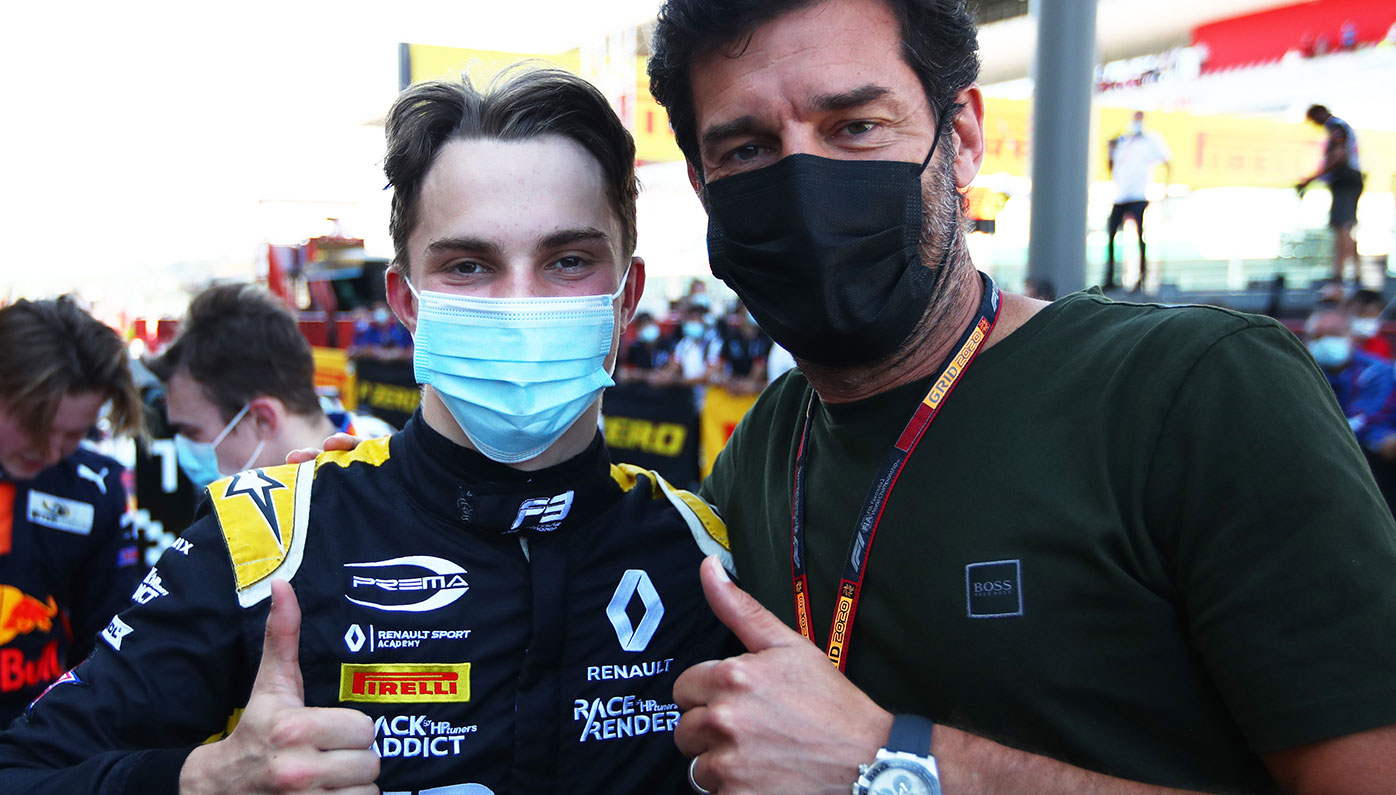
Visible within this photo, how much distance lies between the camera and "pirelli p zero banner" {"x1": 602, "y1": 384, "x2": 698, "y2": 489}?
6777mm

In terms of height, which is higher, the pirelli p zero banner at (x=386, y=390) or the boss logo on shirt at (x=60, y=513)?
the boss logo on shirt at (x=60, y=513)

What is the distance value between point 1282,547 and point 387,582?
1.39 metres

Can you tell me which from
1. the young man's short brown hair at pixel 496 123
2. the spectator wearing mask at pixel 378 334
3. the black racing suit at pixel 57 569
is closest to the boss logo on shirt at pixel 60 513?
the black racing suit at pixel 57 569

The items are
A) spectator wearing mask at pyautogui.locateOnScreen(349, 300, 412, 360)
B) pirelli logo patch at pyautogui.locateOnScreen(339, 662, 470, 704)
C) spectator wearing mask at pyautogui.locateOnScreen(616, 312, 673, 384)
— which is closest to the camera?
pirelli logo patch at pyautogui.locateOnScreen(339, 662, 470, 704)

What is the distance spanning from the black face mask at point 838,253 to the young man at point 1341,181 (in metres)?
11.2

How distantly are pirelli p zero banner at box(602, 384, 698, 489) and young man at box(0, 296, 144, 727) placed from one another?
12.5ft

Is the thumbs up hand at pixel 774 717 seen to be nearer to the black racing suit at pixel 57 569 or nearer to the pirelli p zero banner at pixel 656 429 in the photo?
the black racing suit at pixel 57 569

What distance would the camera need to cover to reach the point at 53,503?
3012 millimetres

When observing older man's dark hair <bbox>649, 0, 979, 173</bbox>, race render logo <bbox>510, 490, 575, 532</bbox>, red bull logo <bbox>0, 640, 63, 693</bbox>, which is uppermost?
older man's dark hair <bbox>649, 0, 979, 173</bbox>

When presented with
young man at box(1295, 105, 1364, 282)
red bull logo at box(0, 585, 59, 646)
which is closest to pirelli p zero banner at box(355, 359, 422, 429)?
red bull logo at box(0, 585, 59, 646)

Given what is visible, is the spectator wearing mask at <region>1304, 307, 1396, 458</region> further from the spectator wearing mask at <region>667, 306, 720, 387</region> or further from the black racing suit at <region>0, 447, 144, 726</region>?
the spectator wearing mask at <region>667, 306, 720, 387</region>

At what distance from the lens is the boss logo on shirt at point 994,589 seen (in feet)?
4.78

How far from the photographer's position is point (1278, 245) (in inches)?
539

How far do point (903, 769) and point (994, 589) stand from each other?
0.31 metres
